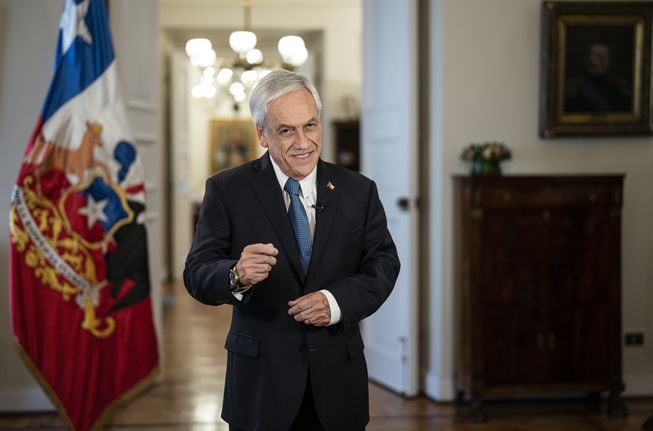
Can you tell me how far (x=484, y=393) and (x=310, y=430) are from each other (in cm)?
261

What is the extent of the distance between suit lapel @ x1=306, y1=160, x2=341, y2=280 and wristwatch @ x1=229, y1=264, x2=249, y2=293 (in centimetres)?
20

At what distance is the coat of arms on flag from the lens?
389cm

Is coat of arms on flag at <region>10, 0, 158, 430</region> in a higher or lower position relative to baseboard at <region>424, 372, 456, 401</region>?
higher

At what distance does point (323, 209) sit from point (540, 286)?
2.77 metres

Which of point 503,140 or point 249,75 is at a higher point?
point 249,75

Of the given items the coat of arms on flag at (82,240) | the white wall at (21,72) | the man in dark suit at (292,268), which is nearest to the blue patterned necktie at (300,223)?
the man in dark suit at (292,268)

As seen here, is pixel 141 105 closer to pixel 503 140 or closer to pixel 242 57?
pixel 503 140

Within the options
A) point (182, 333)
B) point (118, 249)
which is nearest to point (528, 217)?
point (118, 249)

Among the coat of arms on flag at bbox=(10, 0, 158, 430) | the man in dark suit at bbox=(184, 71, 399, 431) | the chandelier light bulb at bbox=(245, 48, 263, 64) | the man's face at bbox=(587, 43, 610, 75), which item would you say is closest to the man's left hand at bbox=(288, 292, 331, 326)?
the man in dark suit at bbox=(184, 71, 399, 431)

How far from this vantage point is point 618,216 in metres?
4.45

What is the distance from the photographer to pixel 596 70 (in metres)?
4.74


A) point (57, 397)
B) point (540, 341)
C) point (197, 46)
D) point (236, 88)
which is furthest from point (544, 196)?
point (236, 88)

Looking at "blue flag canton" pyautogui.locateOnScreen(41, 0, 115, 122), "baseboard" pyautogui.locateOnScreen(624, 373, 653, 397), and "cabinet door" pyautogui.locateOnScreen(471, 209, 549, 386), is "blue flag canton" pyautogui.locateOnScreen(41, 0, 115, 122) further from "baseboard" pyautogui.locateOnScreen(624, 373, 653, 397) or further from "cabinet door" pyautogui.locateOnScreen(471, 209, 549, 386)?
"baseboard" pyautogui.locateOnScreen(624, 373, 653, 397)

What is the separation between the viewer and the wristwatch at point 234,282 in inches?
70.4
